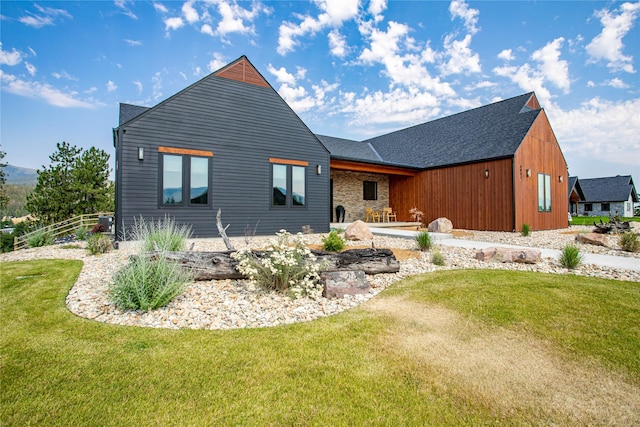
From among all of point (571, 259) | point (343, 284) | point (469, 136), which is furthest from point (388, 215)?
point (343, 284)

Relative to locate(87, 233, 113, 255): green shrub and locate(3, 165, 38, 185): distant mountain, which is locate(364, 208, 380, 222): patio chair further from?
locate(3, 165, 38, 185): distant mountain

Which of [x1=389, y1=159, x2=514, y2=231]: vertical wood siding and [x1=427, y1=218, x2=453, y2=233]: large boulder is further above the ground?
[x1=389, y1=159, x2=514, y2=231]: vertical wood siding

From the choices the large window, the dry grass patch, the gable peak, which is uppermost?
the gable peak

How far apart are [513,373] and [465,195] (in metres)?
12.1

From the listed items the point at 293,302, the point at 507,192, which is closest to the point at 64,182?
the point at 293,302

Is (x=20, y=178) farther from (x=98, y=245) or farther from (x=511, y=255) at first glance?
(x=511, y=255)

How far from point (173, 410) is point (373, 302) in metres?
2.51

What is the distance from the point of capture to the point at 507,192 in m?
11.5

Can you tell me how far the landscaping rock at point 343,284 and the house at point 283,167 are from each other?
3.27 meters

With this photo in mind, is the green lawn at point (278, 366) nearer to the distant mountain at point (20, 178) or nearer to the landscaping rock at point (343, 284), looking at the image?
the landscaping rock at point (343, 284)

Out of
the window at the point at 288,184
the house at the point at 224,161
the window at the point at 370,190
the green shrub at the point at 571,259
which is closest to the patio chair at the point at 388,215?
the window at the point at 370,190

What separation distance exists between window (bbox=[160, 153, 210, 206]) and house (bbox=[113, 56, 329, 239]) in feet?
0.09

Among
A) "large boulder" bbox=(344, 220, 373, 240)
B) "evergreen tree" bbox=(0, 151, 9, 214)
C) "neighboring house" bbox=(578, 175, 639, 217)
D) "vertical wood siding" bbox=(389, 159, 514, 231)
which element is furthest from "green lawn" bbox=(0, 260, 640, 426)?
"neighboring house" bbox=(578, 175, 639, 217)

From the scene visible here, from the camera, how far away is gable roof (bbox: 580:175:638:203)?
3431 cm
